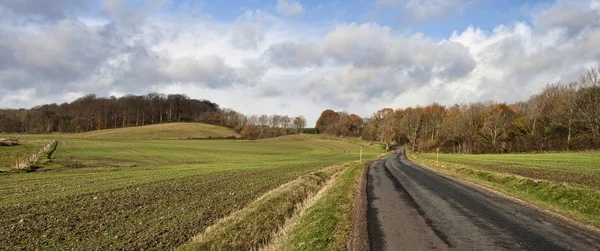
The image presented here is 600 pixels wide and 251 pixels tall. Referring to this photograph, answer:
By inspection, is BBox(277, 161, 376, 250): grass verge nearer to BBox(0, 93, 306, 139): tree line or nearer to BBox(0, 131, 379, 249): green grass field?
BBox(0, 131, 379, 249): green grass field

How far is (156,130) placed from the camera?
5202 inches

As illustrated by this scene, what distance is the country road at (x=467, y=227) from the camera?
842cm

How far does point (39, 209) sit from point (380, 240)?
15639mm

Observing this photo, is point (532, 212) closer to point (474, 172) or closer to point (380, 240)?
point (380, 240)

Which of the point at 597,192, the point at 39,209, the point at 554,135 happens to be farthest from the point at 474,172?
the point at 554,135

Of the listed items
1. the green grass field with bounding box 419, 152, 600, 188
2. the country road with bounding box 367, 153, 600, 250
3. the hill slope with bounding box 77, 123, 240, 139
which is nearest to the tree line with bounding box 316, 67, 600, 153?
the green grass field with bounding box 419, 152, 600, 188

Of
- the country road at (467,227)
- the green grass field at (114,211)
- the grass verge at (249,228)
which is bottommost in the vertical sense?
the green grass field at (114,211)

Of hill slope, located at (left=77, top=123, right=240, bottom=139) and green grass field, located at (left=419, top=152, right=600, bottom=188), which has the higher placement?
hill slope, located at (left=77, top=123, right=240, bottom=139)

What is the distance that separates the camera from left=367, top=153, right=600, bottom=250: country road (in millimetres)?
8422

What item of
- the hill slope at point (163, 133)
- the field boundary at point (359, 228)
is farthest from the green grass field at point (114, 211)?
the hill slope at point (163, 133)

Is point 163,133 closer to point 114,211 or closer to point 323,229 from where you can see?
point 114,211

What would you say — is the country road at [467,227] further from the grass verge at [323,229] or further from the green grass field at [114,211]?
the green grass field at [114,211]

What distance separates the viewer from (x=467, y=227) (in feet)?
33.3

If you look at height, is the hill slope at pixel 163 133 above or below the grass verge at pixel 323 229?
above
